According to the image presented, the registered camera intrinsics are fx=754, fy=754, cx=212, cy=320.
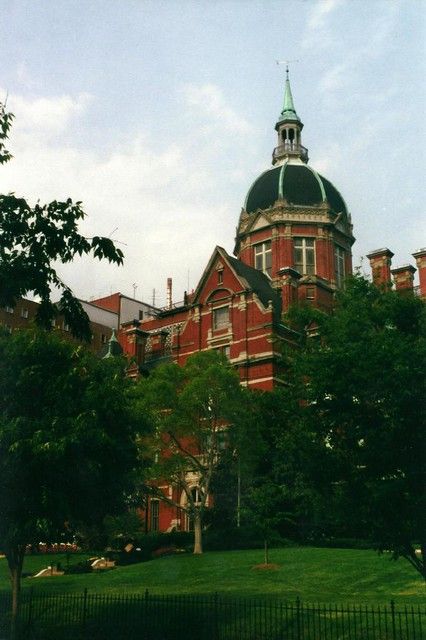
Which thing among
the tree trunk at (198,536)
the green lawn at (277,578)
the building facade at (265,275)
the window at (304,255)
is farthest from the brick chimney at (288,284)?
the green lawn at (277,578)

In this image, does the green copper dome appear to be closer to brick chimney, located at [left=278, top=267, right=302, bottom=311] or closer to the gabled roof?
the gabled roof

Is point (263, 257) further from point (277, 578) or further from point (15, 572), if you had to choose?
point (15, 572)

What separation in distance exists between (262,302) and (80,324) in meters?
43.4

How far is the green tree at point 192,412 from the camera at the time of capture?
141 feet

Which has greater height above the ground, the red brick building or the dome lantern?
the dome lantern

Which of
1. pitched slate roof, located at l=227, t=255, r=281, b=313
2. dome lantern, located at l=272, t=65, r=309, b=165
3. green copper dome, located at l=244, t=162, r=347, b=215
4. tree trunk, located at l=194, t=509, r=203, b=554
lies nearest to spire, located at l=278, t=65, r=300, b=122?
dome lantern, located at l=272, t=65, r=309, b=165

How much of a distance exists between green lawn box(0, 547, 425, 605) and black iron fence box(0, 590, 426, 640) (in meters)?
3.55

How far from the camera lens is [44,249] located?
12812mm

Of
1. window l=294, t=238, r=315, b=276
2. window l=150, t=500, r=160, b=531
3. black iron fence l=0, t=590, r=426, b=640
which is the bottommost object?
black iron fence l=0, t=590, r=426, b=640

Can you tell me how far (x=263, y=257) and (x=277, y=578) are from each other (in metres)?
40.3

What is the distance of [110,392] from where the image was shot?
22.4m

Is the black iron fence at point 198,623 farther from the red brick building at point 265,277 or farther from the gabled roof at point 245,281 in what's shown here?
the gabled roof at point 245,281

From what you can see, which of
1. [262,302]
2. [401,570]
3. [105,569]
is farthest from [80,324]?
[262,302]

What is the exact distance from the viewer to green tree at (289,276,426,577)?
684 inches
